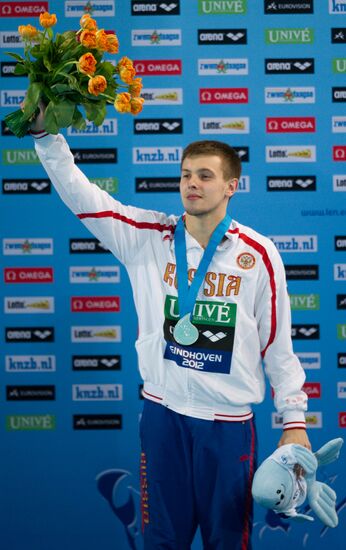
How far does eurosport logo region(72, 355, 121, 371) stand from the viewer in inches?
147

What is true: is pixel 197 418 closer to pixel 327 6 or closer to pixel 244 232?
pixel 244 232

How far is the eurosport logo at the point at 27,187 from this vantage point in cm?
370

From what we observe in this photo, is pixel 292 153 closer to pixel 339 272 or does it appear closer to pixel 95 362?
pixel 339 272

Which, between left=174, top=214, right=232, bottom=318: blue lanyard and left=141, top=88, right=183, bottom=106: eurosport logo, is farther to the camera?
left=141, top=88, right=183, bottom=106: eurosport logo

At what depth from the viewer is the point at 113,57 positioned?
3.70 m

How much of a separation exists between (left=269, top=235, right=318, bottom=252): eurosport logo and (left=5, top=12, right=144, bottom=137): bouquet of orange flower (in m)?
1.72

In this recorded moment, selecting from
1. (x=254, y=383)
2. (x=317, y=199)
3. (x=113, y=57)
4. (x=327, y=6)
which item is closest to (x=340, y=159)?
(x=317, y=199)

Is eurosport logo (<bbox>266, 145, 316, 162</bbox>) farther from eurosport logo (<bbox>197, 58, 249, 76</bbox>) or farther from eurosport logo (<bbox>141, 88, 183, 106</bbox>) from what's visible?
eurosport logo (<bbox>141, 88, 183, 106</bbox>)

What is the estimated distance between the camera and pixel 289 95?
145 inches

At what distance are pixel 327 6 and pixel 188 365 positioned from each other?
7.47ft

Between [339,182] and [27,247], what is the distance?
1700 millimetres

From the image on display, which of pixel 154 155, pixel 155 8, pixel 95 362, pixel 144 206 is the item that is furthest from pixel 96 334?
pixel 155 8

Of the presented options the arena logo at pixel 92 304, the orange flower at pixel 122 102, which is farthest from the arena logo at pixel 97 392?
the orange flower at pixel 122 102

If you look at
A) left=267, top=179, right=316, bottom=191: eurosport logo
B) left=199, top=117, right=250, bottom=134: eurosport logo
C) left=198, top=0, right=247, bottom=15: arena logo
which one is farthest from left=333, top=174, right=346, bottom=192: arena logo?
left=198, top=0, right=247, bottom=15: arena logo
